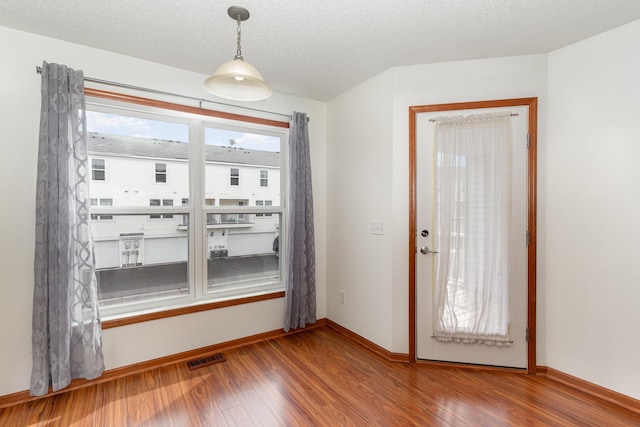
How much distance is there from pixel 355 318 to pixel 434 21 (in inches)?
102

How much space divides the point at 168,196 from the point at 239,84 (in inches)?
54.4

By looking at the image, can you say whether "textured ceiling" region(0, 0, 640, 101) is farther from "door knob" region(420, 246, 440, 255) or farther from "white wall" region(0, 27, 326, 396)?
"door knob" region(420, 246, 440, 255)

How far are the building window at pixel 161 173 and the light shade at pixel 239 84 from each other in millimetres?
1231

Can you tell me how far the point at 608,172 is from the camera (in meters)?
1.99

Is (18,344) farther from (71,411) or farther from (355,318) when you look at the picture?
(355,318)

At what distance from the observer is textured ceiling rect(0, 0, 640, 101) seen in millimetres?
1742

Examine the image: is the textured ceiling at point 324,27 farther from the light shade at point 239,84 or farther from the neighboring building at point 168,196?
the neighboring building at point 168,196

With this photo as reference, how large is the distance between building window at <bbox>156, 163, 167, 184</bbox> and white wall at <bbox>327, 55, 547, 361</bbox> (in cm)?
169

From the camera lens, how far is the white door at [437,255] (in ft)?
7.57

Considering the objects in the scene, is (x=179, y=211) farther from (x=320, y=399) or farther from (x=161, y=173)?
(x=320, y=399)

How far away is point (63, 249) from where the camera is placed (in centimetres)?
200

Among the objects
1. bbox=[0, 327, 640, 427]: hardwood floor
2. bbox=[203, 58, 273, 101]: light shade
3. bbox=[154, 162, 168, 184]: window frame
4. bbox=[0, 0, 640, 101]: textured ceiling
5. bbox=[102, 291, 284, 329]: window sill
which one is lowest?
bbox=[0, 327, 640, 427]: hardwood floor

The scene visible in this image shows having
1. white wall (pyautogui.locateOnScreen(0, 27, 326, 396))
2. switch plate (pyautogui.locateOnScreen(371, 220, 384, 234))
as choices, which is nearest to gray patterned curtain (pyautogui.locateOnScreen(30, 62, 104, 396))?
white wall (pyautogui.locateOnScreen(0, 27, 326, 396))

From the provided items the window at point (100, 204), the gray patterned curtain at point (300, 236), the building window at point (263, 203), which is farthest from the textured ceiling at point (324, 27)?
the building window at point (263, 203)
